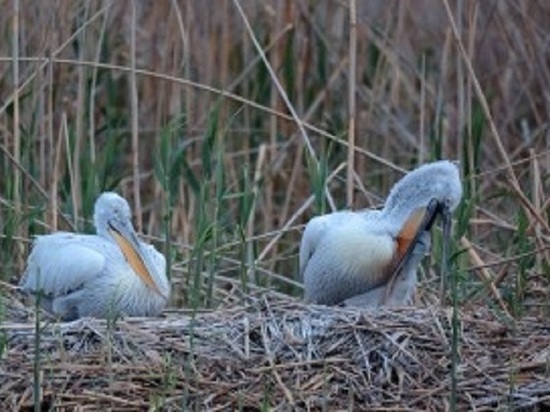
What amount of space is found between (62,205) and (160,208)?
1.58 feet

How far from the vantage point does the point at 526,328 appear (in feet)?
17.9

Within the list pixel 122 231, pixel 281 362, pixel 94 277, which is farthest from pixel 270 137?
pixel 281 362

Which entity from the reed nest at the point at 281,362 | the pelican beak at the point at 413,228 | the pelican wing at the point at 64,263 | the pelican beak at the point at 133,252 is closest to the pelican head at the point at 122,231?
the pelican beak at the point at 133,252

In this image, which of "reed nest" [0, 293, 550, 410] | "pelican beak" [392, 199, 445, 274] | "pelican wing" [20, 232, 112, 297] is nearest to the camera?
"reed nest" [0, 293, 550, 410]

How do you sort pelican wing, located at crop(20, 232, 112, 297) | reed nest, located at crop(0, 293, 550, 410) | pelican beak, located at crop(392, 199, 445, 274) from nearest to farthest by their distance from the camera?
1. reed nest, located at crop(0, 293, 550, 410)
2. pelican wing, located at crop(20, 232, 112, 297)
3. pelican beak, located at crop(392, 199, 445, 274)

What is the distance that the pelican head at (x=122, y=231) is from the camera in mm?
5926

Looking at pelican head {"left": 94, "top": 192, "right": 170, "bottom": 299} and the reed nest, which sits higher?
pelican head {"left": 94, "top": 192, "right": 170, "bottom": 299}

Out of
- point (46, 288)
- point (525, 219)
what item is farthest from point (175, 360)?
point (525, 219)

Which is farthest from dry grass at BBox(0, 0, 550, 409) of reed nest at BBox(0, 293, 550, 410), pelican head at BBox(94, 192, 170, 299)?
pelican head at BBox(94, 192, 170, 299)

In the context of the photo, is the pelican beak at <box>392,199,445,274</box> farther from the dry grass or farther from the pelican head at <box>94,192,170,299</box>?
the pelican head at <box>94,192,170,299</box>

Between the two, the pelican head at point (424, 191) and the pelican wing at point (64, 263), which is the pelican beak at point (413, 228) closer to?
the pelican head at point (424, 191)

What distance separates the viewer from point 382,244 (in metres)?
5.97

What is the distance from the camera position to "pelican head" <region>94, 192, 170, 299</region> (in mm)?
5926

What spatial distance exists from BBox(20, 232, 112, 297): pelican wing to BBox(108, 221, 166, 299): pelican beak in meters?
0.09
